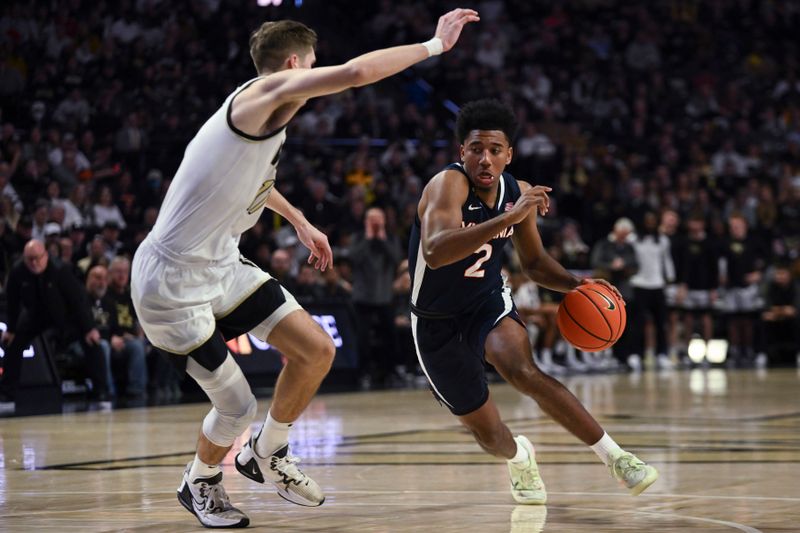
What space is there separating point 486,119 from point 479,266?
28.6 inches

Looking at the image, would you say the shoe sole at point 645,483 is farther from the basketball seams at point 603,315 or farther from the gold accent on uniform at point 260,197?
the gold accent on uniform at point 260,197

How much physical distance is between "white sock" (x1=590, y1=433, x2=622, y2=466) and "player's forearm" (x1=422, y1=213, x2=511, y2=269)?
1.04 metres

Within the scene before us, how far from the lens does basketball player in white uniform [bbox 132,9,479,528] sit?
18.2 ft

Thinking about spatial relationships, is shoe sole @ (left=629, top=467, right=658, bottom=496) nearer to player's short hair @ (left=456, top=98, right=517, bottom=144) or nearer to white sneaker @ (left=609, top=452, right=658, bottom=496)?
white sneaker @ (left=609, top=452, right=658, bottom=496)

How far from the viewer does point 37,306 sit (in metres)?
13.3

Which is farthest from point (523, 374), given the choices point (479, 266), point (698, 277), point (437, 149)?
point (437, 149)

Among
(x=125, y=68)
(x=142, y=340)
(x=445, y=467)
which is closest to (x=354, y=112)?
(x=125, y=68)

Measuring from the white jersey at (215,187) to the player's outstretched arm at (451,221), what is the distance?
94 centimetres

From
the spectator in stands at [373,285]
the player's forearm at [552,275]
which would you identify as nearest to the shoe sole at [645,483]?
the player's forearm at [552,275]

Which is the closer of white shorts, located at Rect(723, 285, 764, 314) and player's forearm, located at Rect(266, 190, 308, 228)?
player's forearm, located at Rect(266, 190, 308, 228)

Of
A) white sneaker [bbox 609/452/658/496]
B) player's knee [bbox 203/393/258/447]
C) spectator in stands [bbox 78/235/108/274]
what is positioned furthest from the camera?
spectator in stands [bbox 78/235/108/274]

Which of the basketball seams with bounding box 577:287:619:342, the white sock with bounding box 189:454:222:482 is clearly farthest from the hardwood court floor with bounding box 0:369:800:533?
the basketball seams with bounding box 577:287:619:342

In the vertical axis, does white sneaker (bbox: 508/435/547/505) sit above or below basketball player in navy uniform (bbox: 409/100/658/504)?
below

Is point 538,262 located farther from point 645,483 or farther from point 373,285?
point 373,285
